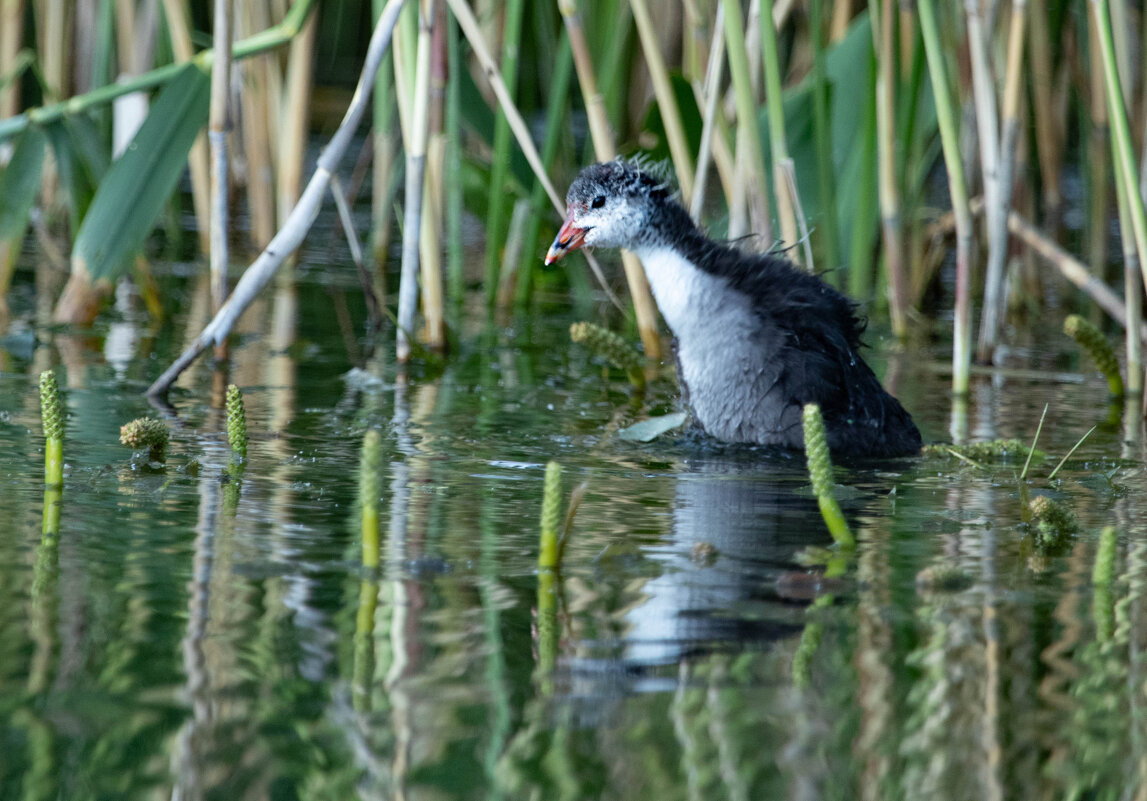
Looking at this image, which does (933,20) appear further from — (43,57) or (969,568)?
(43,57)

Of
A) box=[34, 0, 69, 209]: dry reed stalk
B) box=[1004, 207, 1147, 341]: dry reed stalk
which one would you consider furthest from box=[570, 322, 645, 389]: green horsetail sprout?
box=[34, 0, 69, 209]: dry reed stalk

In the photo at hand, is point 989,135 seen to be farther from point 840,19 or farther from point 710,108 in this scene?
point 840,19

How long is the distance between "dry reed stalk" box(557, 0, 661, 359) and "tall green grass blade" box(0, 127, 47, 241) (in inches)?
64.3

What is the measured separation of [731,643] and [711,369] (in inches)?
63.3

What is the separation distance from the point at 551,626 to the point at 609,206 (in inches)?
78.8

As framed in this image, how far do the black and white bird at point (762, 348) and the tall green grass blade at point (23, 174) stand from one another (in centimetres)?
199

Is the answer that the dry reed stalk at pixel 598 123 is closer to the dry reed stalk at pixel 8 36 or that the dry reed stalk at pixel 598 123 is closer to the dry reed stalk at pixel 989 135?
the dry reed stalk at pixel 989 135

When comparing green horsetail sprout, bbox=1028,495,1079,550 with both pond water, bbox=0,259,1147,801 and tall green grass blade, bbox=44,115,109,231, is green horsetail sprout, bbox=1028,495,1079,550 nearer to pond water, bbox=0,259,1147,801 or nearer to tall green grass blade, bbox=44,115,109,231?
pond water, bbox=0,259,1147,801

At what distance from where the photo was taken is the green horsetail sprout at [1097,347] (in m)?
4.02

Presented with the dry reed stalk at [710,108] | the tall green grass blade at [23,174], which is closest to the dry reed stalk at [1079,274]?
the dry reed stalk at [710,108]

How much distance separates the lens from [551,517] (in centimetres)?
233

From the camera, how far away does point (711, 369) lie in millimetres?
3686

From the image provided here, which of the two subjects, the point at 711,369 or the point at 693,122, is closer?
the point at 711,369

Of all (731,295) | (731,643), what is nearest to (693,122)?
(731,295)
